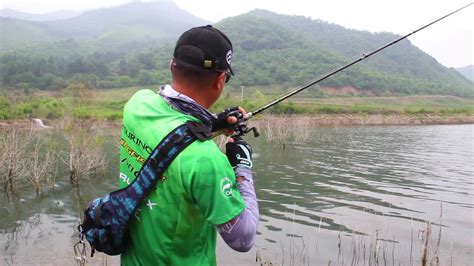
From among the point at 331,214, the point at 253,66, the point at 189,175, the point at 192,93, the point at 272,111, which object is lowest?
the point at 331,214

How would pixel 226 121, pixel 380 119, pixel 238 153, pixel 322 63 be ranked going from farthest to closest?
pixel 322 63, pixel 380 119, pixel 226 121, pixel 238 153

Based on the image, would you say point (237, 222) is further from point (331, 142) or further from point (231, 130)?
point (331, 142)

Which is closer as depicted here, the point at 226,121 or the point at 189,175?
the point at 189,175

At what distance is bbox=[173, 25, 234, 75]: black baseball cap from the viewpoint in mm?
2301

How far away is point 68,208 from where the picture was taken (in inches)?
524

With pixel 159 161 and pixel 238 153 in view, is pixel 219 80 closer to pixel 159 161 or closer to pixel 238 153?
pixel 238 153

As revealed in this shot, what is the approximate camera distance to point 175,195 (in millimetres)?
2141

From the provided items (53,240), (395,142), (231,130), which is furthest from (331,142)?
(231,130)

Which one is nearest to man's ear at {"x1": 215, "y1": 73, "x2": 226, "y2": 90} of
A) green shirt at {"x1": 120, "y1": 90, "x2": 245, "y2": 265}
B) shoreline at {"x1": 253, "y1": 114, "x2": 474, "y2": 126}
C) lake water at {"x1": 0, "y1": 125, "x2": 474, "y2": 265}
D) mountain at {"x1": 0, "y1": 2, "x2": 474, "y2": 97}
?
green shirt at {"x1": 120, "y1": 90, "x2": 245, "y2": 265}

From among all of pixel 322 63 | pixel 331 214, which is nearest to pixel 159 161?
pixel 331 214

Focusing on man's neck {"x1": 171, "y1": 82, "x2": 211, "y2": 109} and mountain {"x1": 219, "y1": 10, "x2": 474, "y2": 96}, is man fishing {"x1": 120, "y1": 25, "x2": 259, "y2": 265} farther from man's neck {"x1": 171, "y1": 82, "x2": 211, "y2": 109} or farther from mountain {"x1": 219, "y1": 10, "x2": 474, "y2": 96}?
mountain {"x1": 219, "y1": 10, "x2": 474, "y2": 96}

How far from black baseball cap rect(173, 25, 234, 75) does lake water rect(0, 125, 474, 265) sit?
606 centimetres

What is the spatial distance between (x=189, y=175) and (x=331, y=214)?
38.9ft

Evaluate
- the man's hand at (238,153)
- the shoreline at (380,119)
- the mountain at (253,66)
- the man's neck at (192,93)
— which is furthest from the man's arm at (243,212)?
the mountain at (253,66)
